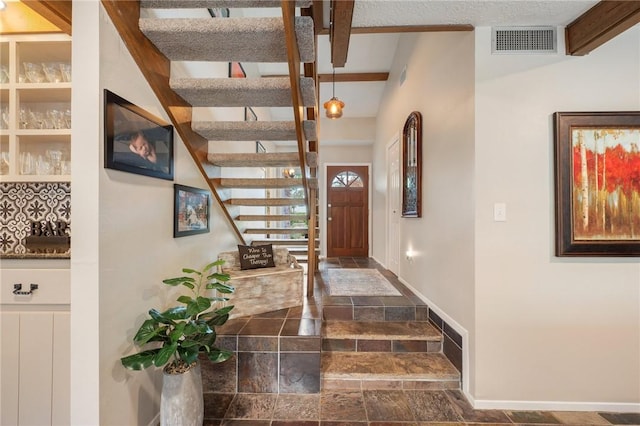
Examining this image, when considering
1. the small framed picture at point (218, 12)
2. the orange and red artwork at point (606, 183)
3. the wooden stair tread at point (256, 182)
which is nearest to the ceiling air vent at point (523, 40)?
the orange and red artwork at point (606, 183)

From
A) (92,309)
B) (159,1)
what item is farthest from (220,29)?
(92,309)

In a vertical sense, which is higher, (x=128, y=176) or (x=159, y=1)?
(x=159, y=1)

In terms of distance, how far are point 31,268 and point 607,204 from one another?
11.0 ft

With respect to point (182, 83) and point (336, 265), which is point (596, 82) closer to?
point (182, 83)

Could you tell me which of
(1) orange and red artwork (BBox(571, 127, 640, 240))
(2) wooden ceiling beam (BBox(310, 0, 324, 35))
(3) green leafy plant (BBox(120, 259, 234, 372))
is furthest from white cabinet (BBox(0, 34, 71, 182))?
(1) orange and red artwork (BBox(571, 127, 640, 240))

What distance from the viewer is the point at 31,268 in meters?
1.32

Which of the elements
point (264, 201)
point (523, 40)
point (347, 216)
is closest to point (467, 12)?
point (523, 40)

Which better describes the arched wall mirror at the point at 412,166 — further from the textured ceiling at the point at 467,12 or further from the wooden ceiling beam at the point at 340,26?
the wooden ceiling beam at the point at 340,26

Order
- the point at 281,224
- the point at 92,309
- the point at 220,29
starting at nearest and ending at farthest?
1. the point at 92,309
2. the point at 220,29
3. the point at 281,224

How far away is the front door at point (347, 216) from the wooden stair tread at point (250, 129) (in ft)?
10.8

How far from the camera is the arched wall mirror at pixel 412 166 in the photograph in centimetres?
270

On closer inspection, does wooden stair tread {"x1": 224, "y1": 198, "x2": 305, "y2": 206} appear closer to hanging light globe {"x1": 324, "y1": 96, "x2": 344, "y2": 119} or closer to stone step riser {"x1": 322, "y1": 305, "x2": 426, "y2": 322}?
stone step riser {"x1": 322, "y1": 305, "x2": 426, "y2": 322}

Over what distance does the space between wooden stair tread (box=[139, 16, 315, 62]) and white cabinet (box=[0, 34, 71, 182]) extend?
0.49m

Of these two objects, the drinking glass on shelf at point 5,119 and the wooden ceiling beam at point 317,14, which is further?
the wooden ceiling beam at point 317,14
